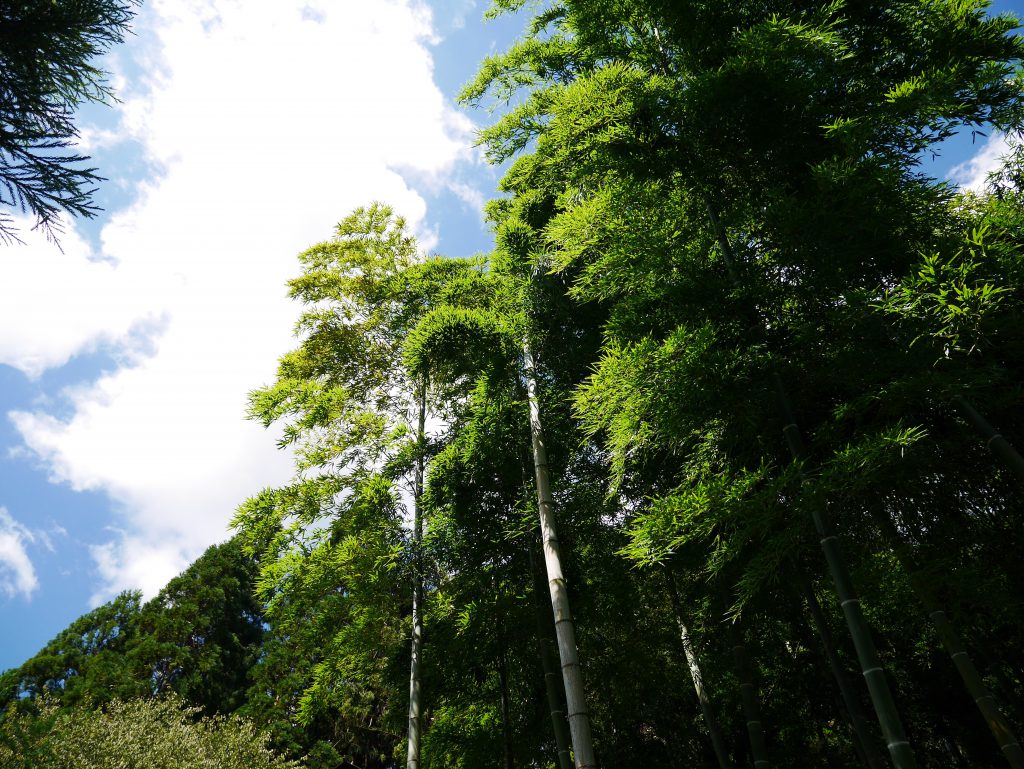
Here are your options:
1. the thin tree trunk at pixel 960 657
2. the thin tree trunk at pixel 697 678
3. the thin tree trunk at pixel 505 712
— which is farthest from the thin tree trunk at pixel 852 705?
the thin tree trunk at pixel 505 712

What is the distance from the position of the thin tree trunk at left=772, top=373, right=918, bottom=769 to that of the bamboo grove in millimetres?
14

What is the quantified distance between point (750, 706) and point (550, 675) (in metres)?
1.54

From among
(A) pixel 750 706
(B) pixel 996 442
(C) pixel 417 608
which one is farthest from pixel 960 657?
(C) pixel 417 608

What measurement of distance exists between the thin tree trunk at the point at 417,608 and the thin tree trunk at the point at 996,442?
4032 mm

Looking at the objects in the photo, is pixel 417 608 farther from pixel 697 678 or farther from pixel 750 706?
pixel 697 678

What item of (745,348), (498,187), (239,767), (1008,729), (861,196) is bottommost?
(1008,729)

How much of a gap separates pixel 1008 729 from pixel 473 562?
3.79 m

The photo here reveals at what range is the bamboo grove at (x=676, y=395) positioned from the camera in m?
2.73

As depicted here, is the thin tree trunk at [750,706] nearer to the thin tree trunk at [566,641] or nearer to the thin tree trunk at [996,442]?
the thin tree trunk at [566,641]

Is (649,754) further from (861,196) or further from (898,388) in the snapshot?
(861,196)

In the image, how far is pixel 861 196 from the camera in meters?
2.74

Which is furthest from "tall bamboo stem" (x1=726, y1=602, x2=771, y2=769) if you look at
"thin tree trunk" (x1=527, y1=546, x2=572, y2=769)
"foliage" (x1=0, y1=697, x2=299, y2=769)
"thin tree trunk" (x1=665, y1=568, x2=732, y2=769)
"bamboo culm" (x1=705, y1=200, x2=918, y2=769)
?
"foliage" (x1=0, y1=697, x2=299, y2=769)

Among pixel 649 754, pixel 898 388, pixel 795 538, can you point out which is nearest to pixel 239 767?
pixel 649 754

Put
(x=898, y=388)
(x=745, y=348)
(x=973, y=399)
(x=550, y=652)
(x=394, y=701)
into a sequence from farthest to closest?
(x=394, y=701), (x=550, y=652), (x=745, y=348), (x=973, y=399), (x=898, y=388)
